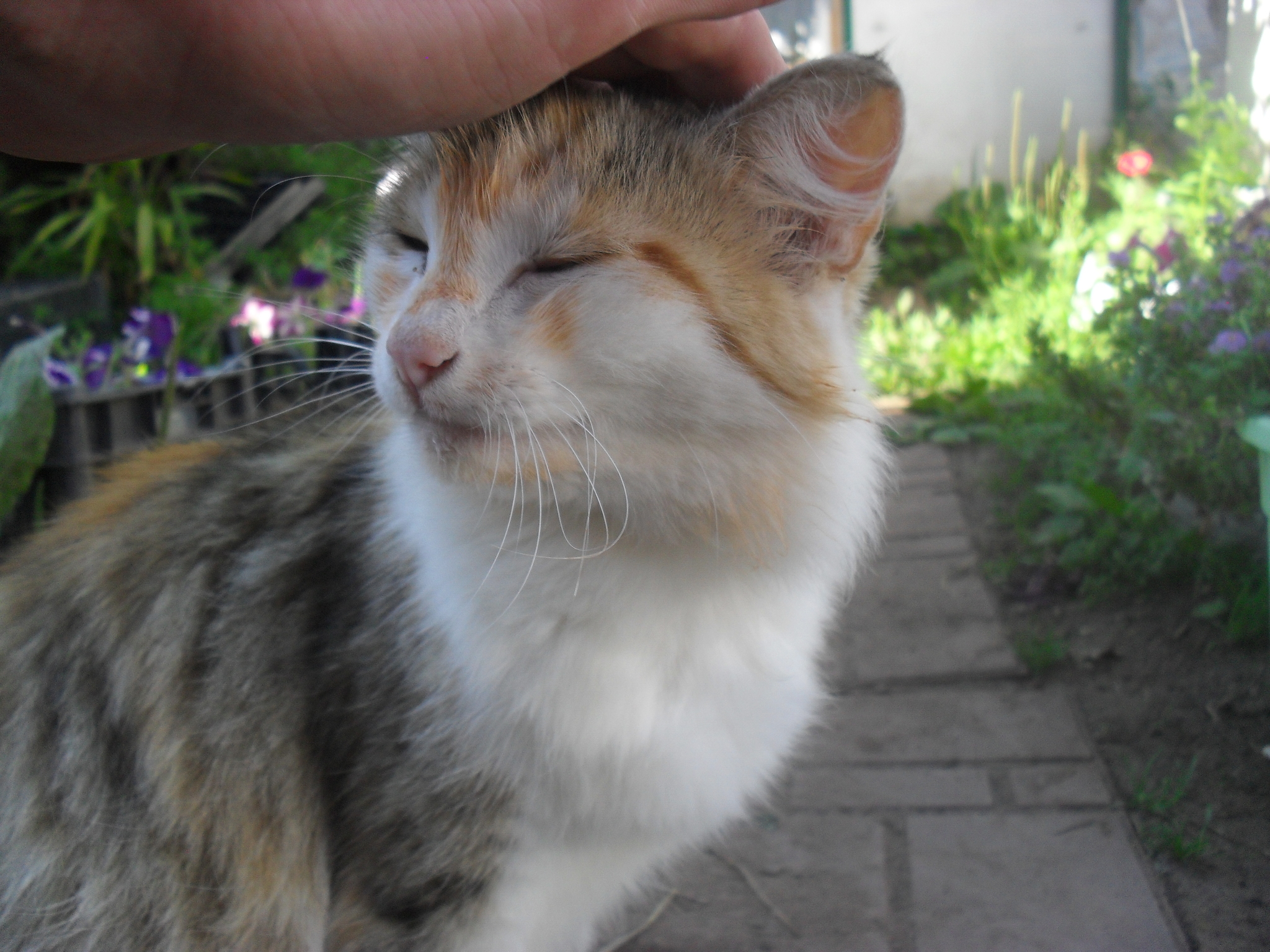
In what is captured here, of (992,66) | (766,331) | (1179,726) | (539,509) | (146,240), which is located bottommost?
(1179,726)

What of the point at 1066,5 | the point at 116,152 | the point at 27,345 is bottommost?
the point at 27,345

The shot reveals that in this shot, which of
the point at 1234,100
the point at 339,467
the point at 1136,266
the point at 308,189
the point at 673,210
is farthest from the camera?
the point at 308,189

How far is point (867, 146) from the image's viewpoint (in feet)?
4.14

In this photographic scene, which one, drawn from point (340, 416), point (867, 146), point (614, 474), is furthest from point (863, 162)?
point (340, 416)

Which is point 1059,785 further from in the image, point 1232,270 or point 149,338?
point 149,338

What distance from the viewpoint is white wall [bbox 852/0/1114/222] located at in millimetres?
5902

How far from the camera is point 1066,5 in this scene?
19.3ft

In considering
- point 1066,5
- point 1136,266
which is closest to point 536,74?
point 1136,266

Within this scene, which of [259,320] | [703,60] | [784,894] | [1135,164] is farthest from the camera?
[1135,164]

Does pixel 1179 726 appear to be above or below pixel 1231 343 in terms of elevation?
below

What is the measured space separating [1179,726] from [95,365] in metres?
3.37

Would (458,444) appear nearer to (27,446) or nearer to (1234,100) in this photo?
(27,446)

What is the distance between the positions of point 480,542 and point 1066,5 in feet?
20.3

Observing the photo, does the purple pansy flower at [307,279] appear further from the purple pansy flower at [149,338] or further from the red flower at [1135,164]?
the red flower at [1135,164]
